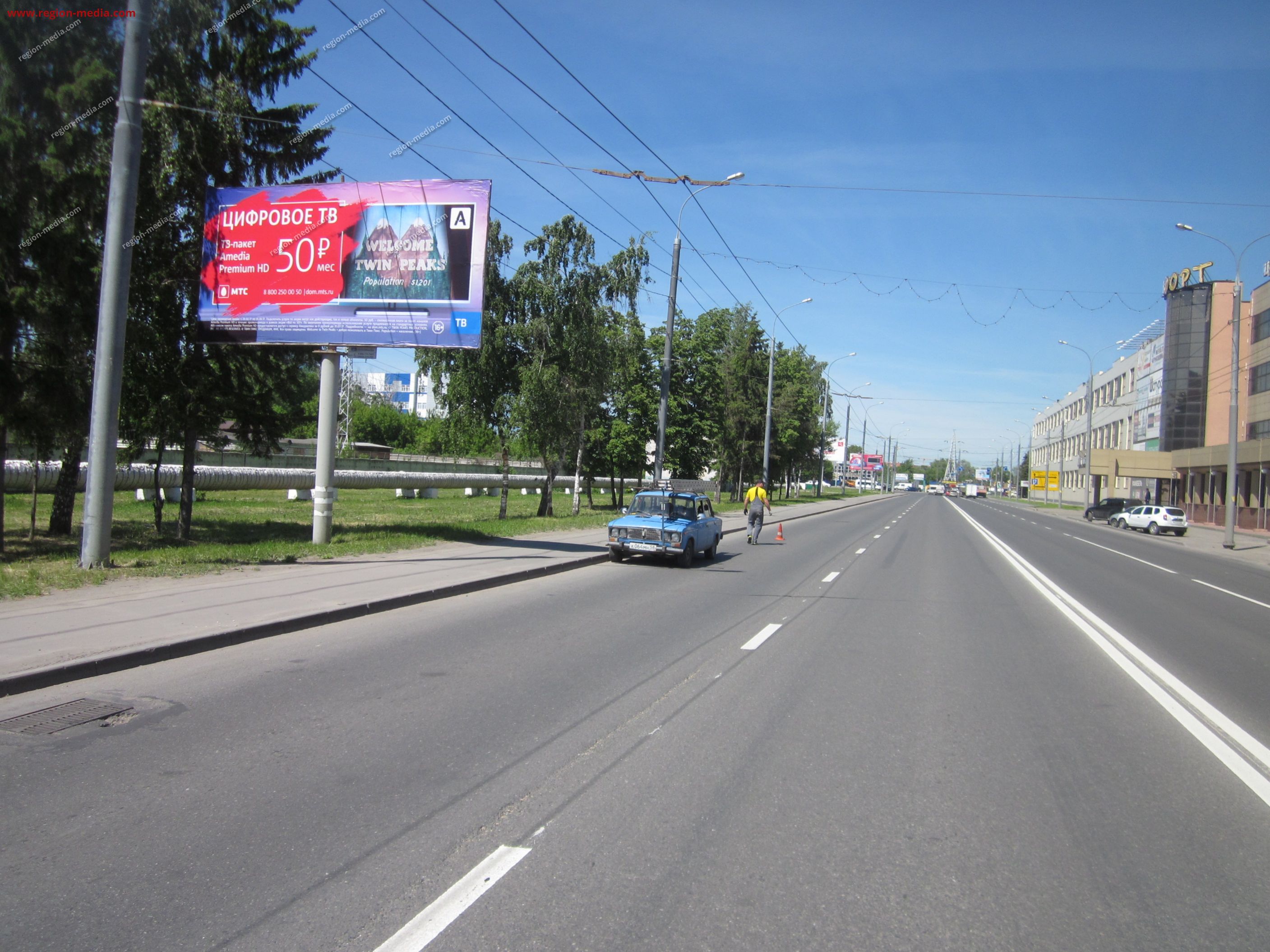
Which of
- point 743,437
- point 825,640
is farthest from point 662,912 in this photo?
point 743,437

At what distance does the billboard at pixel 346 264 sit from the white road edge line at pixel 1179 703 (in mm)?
11012

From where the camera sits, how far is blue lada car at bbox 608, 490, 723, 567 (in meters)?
17.5

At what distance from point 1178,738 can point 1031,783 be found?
1916 millimetres

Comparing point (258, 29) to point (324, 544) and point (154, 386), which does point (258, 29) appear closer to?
point (154, 386)

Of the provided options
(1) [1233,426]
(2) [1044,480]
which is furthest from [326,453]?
(2) [1044,480]

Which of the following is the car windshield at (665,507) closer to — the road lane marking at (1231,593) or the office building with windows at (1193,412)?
the road lane marking at (1231,593)

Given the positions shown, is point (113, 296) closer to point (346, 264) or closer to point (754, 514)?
point (346, 264)

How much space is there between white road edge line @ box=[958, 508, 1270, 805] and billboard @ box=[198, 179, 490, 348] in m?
11.0

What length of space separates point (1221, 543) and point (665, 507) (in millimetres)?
33226

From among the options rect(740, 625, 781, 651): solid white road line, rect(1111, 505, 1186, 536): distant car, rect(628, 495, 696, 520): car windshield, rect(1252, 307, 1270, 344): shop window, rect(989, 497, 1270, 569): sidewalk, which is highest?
rect(1252, 307, 1270, 344): shop window

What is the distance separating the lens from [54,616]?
891 cm

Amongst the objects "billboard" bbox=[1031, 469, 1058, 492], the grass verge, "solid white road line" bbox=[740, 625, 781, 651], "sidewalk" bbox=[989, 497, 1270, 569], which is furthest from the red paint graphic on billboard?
"billboard" bbox=[1031, 469, 1058, 492]

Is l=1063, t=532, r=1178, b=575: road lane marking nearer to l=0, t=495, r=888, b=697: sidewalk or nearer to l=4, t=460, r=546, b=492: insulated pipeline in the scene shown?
l=0, t=495, r=888, b=697: sidewalk

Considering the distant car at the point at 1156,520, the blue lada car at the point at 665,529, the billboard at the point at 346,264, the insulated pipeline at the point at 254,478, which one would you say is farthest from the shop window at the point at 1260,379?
the billboard at the point at 346,264
